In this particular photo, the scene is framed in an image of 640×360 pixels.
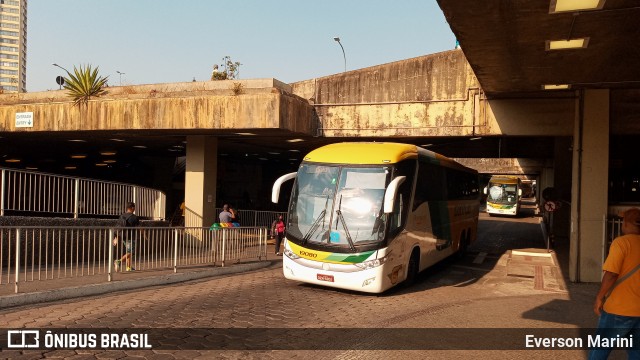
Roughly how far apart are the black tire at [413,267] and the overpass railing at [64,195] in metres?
9.91

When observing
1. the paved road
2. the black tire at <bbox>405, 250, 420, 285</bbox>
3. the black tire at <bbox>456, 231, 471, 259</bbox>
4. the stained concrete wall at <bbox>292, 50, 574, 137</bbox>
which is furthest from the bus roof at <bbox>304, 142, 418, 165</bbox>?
the black tire at <bbox>456, 231, 471, 259</bbox>

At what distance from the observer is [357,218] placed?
10922mm

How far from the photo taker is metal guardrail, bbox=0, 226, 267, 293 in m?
10.1

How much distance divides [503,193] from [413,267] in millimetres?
33299

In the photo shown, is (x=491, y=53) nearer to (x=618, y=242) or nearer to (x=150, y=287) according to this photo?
(x=618, y=242)

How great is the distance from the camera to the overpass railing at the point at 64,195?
44.0 ft

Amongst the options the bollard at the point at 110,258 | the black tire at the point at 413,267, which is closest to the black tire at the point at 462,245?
the black tire at the point at 413,267

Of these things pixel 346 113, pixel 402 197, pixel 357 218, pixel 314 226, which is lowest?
pixel 314 226

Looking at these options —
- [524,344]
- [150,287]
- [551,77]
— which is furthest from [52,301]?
[551,77]

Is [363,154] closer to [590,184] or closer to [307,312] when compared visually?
[307,312]

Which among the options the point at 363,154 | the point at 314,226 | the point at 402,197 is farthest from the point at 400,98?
the point at 314,226

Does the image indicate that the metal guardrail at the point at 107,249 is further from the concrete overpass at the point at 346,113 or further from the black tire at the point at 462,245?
the black tire at the point at 462,245

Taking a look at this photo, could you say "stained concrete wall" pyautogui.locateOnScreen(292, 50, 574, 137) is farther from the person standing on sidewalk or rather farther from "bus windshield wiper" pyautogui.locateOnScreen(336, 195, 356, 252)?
the person standing on sidewalk

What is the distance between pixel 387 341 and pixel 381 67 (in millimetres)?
13270
